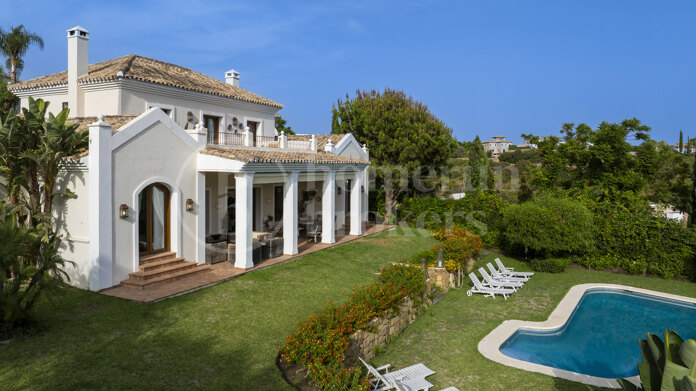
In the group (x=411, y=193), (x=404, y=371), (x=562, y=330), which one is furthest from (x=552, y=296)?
(x=411, y=193)

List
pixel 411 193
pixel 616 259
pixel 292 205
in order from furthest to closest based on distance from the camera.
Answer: pixel 411 193
pixel 616 259
pixel 292 205

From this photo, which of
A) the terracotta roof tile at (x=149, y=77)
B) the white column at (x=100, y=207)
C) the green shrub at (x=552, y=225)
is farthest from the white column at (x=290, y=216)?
the green shrub at (x=552, y=225)

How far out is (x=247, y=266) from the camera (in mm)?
16031

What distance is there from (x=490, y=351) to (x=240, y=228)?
951 cm

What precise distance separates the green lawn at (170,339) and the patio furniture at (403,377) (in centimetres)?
189

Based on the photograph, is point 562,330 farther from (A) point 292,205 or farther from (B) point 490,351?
(A) point 292,205

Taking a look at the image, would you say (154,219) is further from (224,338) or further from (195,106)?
(195,106)

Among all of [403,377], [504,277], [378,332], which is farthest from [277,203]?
[403,377]

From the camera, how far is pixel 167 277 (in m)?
14.0

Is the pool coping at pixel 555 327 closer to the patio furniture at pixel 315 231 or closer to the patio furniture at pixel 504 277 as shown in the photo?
the patio furniture at pixel 504 277

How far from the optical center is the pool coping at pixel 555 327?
940cm

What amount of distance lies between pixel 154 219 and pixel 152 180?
4.95 ft

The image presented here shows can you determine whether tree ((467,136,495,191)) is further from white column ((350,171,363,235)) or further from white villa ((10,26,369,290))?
white villa ((10,26,369,290))

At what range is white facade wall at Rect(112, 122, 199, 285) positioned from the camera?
43.0ft
